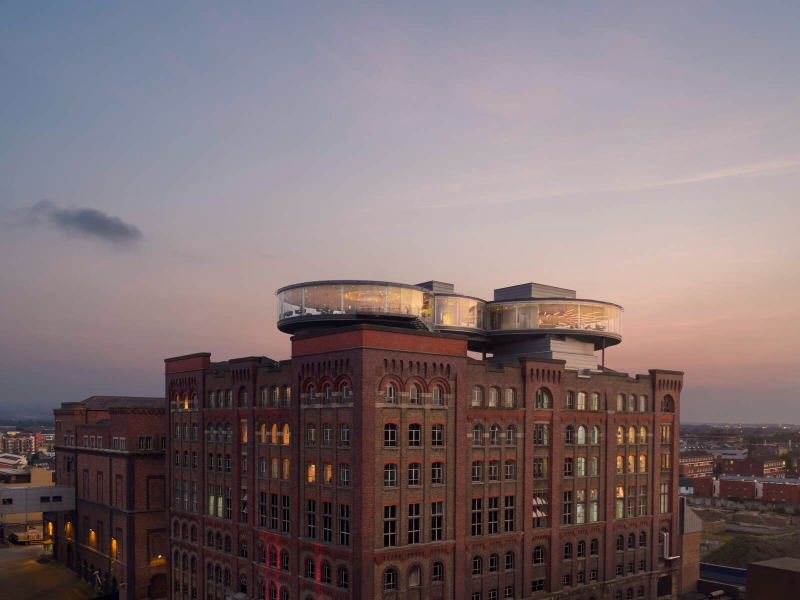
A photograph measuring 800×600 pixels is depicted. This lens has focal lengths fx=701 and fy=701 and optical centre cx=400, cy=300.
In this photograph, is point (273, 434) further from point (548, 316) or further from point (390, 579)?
point (548, 316)

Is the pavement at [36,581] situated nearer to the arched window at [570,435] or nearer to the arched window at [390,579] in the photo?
the arched window at [390,579]

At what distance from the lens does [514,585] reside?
201 feet

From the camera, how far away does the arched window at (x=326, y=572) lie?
180 ft

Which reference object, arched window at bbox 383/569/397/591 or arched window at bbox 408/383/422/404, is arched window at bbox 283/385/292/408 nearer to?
arched window at bbox 408/383/422/404

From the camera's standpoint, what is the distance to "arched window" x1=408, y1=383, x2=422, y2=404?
54562mm

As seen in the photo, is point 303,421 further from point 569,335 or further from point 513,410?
point 569,335

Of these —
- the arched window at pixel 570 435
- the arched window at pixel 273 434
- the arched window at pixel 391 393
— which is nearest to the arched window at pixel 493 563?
the arched window at pixel 570 435

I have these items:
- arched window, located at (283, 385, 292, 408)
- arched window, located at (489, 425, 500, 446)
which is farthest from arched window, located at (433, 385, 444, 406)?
arched window, located at (283, 385, 292, 408)

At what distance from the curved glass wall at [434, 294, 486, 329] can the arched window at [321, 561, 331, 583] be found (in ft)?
86.5

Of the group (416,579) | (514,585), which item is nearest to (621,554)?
(514,585)

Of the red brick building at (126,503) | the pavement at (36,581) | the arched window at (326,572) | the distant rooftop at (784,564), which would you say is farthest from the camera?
the pavement at (36,581)

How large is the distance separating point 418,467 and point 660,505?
36053 mm

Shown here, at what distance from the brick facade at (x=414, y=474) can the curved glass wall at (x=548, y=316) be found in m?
6.28

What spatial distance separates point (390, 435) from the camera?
5319cm
